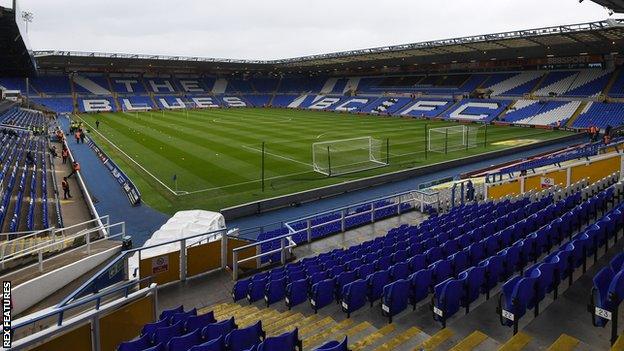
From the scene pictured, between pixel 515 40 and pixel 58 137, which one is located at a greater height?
pixel 515 40

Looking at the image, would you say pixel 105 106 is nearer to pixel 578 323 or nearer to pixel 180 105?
pixel 180 105

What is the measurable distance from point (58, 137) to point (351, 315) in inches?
1534

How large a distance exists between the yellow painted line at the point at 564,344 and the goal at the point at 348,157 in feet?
68.8

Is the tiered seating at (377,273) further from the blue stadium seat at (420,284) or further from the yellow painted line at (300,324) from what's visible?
the yellow painted line at (300,324)

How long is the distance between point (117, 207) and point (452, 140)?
26.5 m

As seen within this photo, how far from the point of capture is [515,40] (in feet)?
141

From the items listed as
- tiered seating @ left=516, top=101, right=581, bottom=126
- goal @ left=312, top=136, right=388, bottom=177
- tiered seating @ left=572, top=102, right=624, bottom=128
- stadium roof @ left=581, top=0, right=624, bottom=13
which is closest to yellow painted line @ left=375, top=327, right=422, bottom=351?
stadium roof @ left=581, top=0, right=624, bottom=13

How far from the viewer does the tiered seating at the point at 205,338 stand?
Answer: 4961mm

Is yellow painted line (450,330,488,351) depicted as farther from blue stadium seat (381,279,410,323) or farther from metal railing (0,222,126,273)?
metal railing (0,222,126,273)

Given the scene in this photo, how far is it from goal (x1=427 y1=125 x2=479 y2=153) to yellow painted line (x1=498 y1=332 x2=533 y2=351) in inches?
1105

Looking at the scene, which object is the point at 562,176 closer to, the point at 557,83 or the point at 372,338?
the point at 372,338

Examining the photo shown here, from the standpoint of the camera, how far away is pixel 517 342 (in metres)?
5.32

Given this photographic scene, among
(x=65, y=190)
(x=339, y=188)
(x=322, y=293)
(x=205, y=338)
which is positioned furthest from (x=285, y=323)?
(x=65, y=190)

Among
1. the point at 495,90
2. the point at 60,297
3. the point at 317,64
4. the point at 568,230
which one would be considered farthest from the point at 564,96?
the point at 60,297
